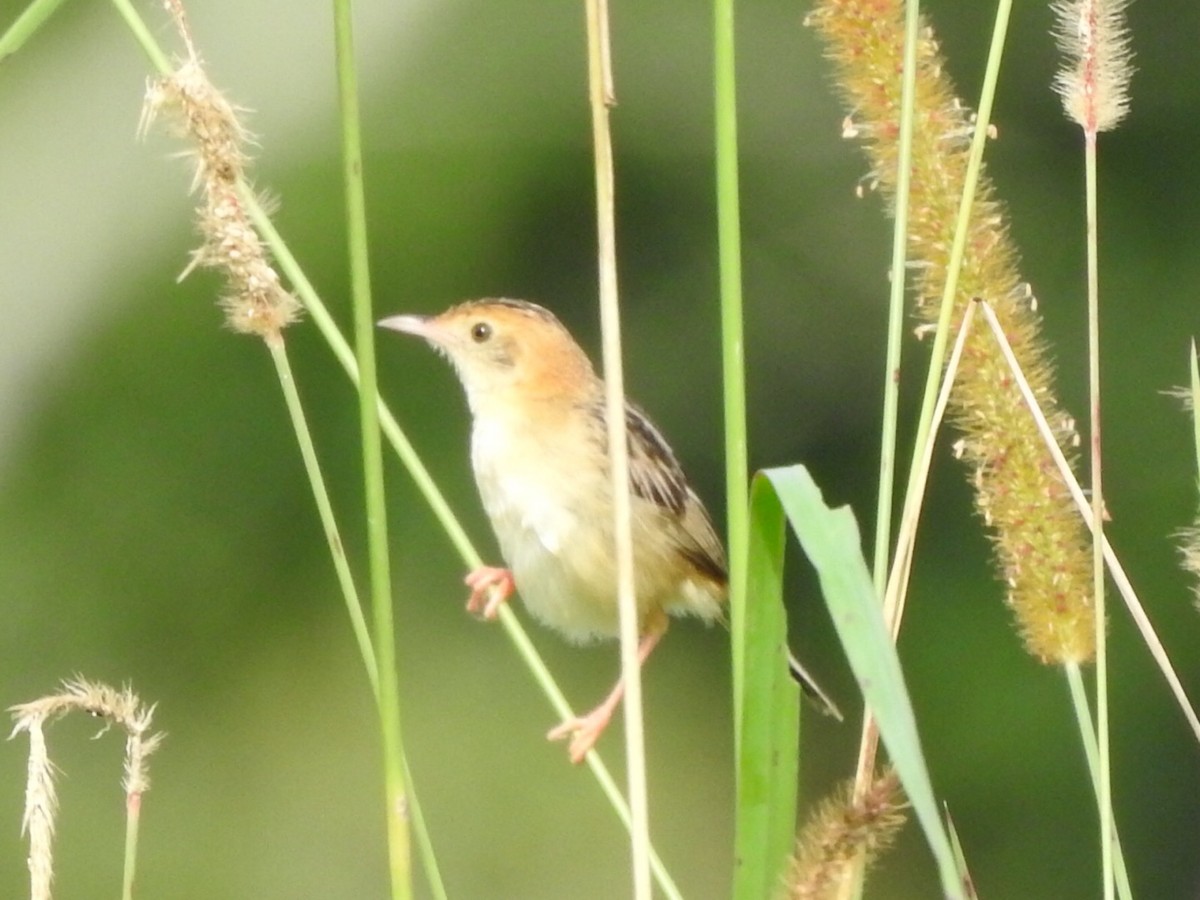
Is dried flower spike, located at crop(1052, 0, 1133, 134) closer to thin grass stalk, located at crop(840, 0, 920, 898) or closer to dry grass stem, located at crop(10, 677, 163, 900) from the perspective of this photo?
thin grass stalk, located at crop(840, 0, 920, 898)

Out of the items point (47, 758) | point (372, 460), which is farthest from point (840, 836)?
point (47, 758)

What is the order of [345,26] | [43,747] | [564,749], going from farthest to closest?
[564,749] < [43,747] < [345,26]

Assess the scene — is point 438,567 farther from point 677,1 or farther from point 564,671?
point 677,1

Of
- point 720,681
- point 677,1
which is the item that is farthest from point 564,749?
point 677,1

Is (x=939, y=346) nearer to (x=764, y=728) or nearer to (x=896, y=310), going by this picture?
(x=896, y=310)

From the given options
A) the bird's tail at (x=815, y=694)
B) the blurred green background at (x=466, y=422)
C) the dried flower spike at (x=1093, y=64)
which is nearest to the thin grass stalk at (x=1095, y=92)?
the dried flower spike at (x=1093, y=64)
